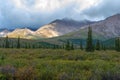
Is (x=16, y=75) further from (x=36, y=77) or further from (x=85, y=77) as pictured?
(x=85, y=77)

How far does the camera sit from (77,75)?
15.7 metres

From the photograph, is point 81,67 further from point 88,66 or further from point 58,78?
point 58,78

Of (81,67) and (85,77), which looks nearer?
(85,77)

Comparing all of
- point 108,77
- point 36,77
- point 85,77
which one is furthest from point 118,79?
point 36,77

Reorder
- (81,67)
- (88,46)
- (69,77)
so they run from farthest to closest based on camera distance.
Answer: (88,46), (81,67), (69,77)

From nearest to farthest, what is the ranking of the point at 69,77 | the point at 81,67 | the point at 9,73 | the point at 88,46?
the point at 69,77, the point at 9,73, the point at 81,67, the point at 88,46

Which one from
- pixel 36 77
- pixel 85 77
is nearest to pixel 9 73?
pixel 36 77

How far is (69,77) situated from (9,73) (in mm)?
3480

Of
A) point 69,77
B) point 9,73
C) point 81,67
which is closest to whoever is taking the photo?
point 69,77

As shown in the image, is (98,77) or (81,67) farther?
(81,67)

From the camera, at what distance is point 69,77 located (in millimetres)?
14875

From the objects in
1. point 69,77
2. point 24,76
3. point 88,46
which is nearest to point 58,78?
point 69,77

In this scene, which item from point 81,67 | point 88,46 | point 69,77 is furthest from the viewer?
point 88,46

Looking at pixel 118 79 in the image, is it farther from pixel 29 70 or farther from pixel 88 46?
pixel 88 46
